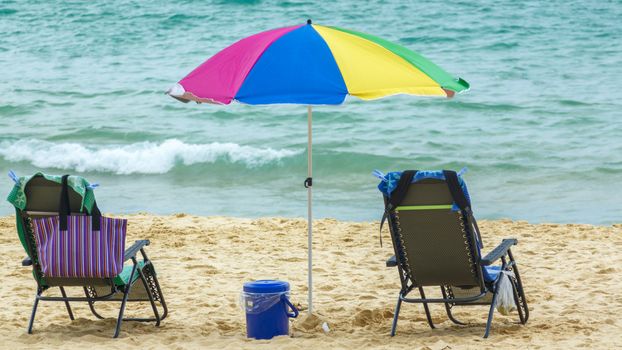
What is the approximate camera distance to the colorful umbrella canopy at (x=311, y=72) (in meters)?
4.50

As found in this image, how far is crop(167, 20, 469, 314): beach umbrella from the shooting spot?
14.7 feet

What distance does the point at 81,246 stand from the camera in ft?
15.9

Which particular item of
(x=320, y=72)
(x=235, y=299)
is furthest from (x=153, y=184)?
(x=320, y=72)

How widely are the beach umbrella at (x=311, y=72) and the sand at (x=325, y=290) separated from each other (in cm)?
121

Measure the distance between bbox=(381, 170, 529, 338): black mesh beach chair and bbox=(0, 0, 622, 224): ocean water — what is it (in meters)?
5.26

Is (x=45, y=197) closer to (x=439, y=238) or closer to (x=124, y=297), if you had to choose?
(x=124, y=297)

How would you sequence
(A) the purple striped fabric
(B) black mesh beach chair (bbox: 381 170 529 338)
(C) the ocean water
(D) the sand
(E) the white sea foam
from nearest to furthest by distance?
(B) black mesh beach chair (bbox: 381 170 529 338) < (A) the purple striped fabric < (D) the sand < (C) the ocean water < (E) the white sea foam

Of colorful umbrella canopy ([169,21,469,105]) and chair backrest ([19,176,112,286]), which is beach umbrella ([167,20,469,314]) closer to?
colorful umbrella canopy ([169,21,469,105])

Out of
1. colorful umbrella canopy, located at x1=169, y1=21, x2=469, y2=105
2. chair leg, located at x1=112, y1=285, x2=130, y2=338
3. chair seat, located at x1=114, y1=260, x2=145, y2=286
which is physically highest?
colorful umbrella canopy, located at x1=169, y1=21, x2=469, y2=105

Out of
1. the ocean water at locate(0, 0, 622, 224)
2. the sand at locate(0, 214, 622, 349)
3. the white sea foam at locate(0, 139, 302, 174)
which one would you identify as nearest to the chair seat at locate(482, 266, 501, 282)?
the sand at locate(0, 214, 622, 349)

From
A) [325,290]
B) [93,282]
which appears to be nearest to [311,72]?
[93,282]

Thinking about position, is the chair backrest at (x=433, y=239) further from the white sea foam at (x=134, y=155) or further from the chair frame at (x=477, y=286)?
the white sea foam at (x=134, y=155)

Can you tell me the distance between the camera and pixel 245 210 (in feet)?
35.6

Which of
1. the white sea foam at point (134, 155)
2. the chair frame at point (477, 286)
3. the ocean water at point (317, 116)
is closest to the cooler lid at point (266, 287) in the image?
the chair frame at point (477, 286)
